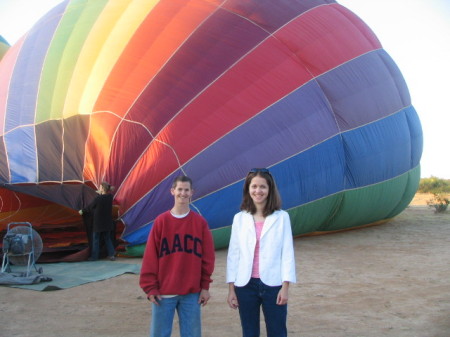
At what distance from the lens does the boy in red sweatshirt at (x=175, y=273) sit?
2670mm

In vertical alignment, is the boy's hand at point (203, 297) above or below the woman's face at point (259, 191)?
below

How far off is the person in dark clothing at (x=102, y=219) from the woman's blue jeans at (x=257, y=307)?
12.9 feet

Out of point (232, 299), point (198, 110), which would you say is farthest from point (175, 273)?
point (198, 110)

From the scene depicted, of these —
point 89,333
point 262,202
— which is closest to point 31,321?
point 89,333

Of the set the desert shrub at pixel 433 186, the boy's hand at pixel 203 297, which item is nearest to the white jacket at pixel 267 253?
the boy's hand at pixel 203 297

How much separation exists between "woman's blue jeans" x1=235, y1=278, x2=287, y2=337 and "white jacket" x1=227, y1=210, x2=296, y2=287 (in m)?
0.04

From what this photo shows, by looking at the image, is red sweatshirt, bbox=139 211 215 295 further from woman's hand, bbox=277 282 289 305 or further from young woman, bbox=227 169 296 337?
woman's hand, bbox=277 282 289 305

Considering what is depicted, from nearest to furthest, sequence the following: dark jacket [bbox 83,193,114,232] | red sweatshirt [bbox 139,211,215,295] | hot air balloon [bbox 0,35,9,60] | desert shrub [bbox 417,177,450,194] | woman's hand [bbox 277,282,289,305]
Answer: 1. woman's hand [bbox 277,282,289,305]
2. red sweatshirt [bbox 139,211,215,295]
3. dark jacket [bbox 83,193,114,232]
4. hot air balloon [bbox 0,35,9,60]
5. desert shrub [bbox 417,177,450,194]

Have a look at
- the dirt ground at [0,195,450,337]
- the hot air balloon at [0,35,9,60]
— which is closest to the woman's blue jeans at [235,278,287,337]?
the dirt ground at [0,195,450,337]

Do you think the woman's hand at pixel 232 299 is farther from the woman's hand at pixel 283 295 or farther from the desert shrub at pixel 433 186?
the desert shrub at pixel 433 186

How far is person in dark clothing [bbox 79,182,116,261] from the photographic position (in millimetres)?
6309

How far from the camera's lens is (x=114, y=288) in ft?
16.4

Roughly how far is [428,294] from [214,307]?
1.88 meters

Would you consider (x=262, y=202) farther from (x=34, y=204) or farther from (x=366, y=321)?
(x=34, y=204)
